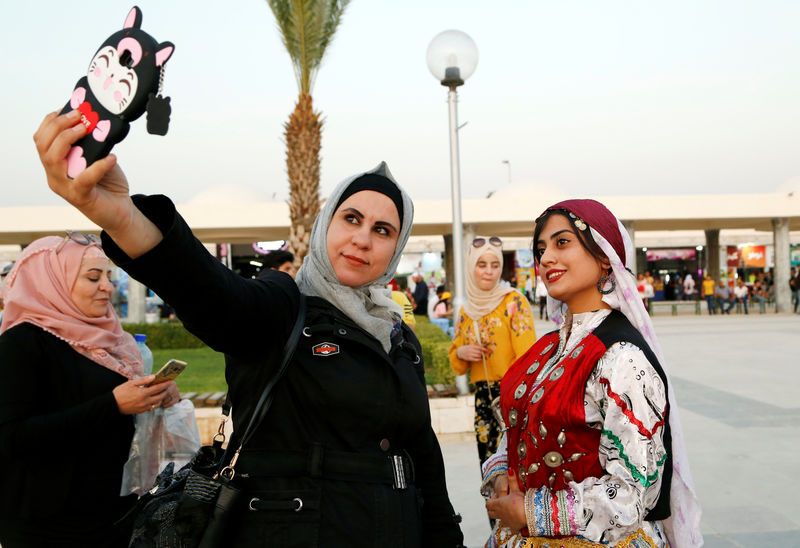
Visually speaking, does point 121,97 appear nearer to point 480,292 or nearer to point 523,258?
point 480,292

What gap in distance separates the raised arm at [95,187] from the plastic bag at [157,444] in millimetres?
1566

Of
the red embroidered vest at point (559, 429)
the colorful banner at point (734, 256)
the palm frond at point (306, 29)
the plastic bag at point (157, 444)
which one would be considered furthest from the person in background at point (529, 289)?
the red embroidered vest at point (559, 429)

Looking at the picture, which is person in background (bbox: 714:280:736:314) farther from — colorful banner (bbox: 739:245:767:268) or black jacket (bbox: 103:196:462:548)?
black jacket (bbox: 103:196:462:548)

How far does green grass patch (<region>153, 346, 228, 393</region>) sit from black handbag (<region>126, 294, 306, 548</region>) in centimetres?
597

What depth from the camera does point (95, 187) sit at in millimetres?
1092

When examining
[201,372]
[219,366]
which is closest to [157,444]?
[201,372]

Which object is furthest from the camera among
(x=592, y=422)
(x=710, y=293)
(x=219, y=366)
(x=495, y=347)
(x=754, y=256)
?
(x=754, y=256)

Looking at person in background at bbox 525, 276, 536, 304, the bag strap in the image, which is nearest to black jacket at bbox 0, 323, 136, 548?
the bag strap

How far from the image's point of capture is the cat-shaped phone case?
101 cm

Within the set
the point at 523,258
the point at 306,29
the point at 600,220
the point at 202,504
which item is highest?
the point at 306,29

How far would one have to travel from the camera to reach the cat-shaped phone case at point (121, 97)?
1.01m

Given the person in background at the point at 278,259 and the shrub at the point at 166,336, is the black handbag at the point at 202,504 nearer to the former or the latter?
the person in background at the point at 278,259

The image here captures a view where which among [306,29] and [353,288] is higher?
[306,29]

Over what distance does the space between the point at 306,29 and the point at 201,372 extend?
6.28m
